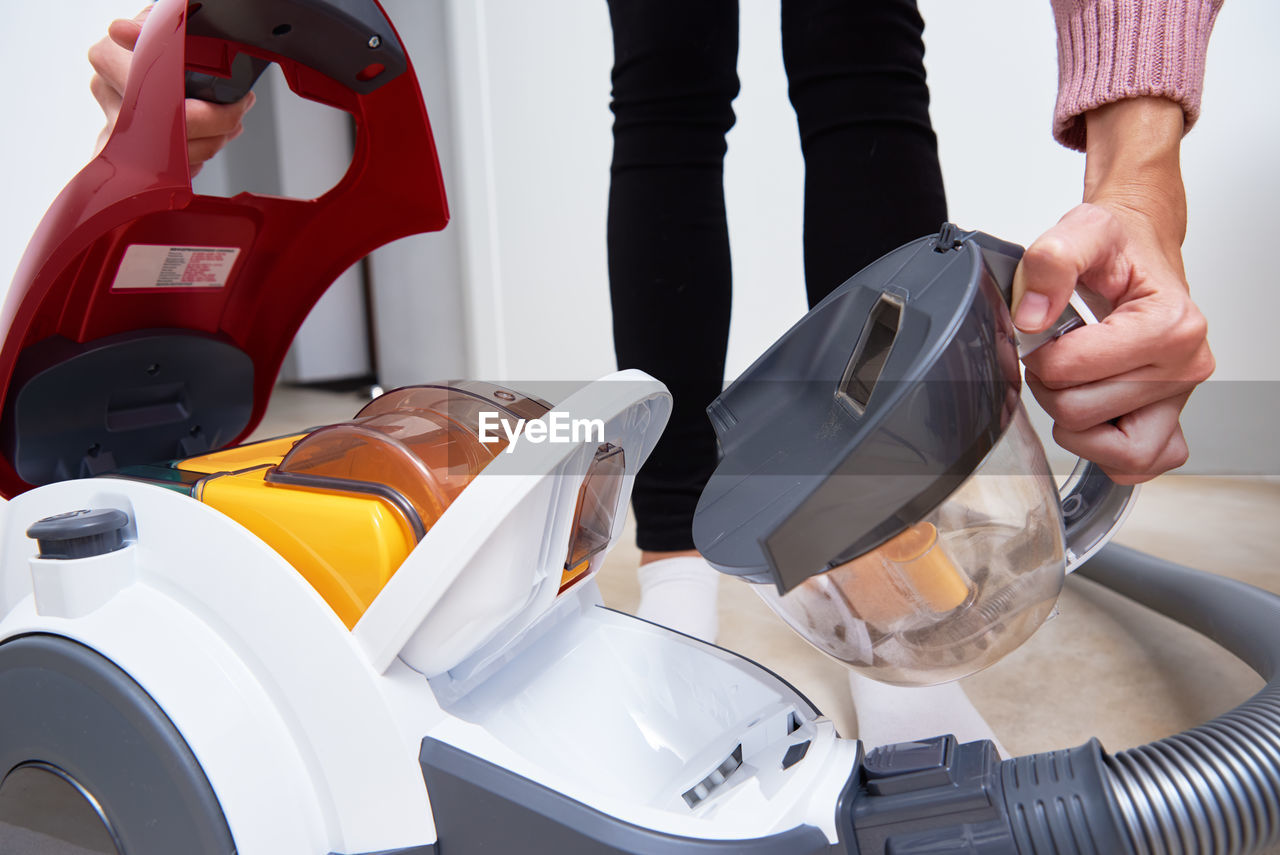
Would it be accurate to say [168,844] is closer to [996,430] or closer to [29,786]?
[29,786]

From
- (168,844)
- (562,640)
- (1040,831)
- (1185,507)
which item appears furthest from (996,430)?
(1185,507)

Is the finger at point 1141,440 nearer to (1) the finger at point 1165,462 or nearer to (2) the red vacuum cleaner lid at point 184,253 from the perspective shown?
(1) the finger at point 1165,462

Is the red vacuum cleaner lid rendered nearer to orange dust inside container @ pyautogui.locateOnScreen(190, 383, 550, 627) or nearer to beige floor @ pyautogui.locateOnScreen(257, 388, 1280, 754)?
orange dust inside container @ pyautogui.locateOnScreen(190, 383, 550, 627)

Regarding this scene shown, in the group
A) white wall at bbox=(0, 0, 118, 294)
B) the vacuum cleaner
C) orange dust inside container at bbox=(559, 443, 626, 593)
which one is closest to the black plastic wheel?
the vacuum cleaner

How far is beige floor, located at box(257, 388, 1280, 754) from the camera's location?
63 centimetres

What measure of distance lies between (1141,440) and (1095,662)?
1.44ft

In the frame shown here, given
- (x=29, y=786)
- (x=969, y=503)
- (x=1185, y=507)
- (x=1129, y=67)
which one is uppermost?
(x=1129, y=67)

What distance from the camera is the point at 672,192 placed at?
69 centimetres

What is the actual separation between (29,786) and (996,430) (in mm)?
453

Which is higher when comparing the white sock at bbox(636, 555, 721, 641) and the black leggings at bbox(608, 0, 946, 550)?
the black leggings at bbox(608, 0, 946, 550)

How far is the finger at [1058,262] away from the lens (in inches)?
13.2

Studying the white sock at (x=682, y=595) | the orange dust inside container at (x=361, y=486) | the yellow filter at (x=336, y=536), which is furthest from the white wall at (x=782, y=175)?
the yellow filter at (x=336, y=536)

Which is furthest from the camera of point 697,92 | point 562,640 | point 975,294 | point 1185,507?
point 1185,507

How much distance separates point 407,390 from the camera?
519mm
